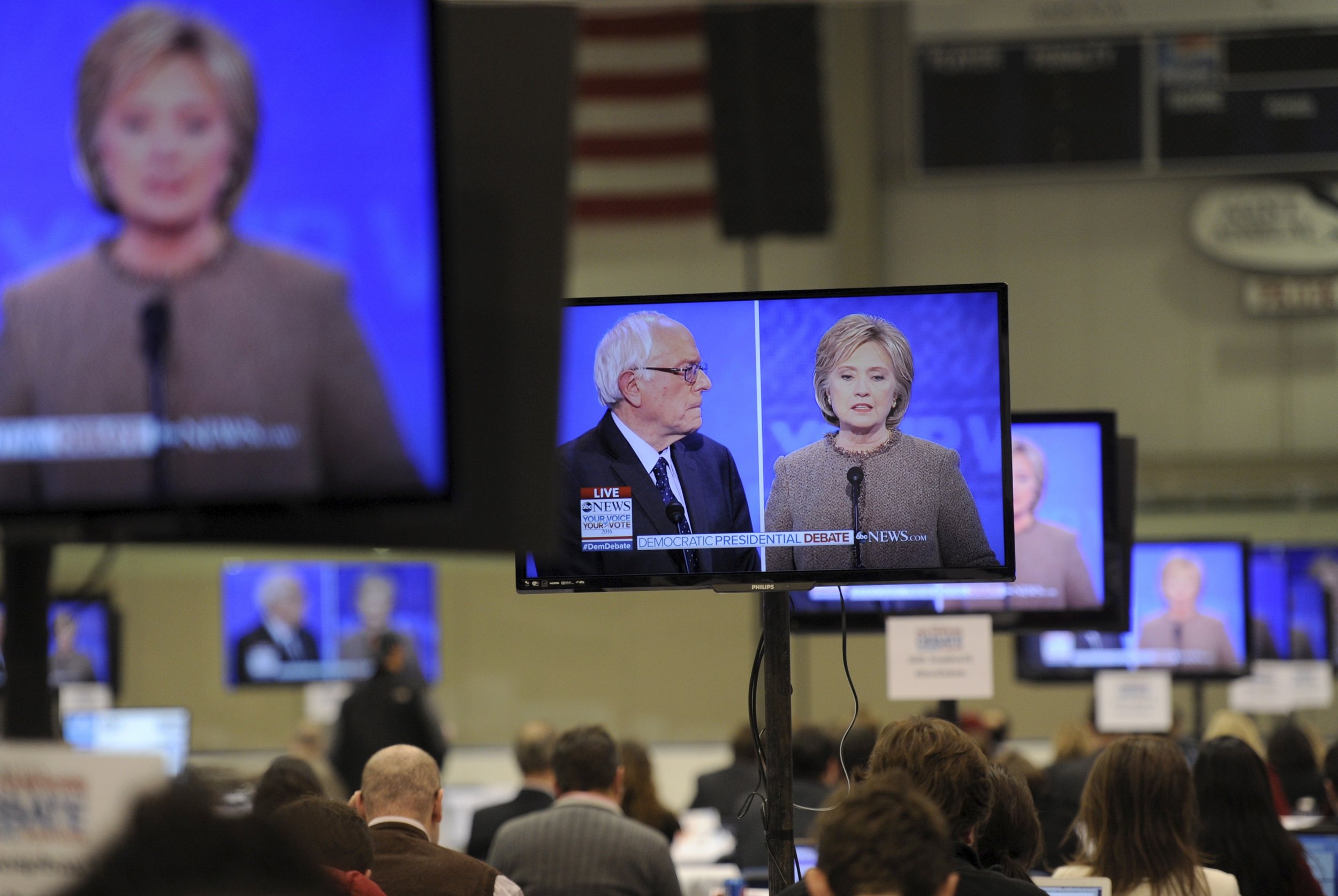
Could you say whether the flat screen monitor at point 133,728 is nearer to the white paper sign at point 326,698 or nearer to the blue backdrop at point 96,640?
the white paper sign at point 326,698

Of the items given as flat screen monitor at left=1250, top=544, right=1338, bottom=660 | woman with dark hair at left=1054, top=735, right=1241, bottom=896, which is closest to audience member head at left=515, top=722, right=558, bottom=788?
woman with dark hair at left=1054, top=735, right=1241, bottom=896

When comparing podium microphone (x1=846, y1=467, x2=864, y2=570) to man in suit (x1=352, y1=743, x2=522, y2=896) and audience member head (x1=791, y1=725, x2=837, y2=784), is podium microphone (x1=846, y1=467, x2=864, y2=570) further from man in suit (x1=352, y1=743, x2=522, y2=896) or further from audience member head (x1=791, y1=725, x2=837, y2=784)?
audience member head (x1=791, y1=725, x2=837, y2=784)

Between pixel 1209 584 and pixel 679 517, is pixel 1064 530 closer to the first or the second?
pixel 679 517

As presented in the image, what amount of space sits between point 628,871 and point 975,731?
113 inches

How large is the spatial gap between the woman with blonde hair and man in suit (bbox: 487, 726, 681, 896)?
1.53m

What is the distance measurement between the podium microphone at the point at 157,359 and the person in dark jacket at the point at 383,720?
21.4 feet

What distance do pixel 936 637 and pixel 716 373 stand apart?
1.24 meters

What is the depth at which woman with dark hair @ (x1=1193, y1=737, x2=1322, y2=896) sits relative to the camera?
11.3 feet

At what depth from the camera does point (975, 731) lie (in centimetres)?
613

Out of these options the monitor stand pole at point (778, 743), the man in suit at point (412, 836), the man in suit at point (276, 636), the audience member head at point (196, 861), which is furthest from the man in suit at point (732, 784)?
the audience member head at point (196, 861)

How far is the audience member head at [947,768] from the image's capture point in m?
2.47

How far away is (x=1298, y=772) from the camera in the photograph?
5.61 m

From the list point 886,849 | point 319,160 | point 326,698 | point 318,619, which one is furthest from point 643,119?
point 319,160

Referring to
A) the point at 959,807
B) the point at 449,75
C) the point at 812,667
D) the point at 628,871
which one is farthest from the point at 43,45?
the point at 812,667
